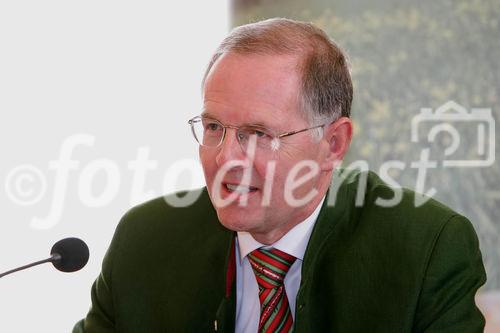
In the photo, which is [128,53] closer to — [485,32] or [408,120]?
[408,120]

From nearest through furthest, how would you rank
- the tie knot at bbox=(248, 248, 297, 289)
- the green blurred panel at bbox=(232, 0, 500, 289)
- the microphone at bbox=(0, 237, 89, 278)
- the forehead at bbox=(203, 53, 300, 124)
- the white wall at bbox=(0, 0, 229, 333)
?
the microphone at bbox=(0, 237, 89, 278) < the forehead at bbox=(203, 53, 300, 124) < the tie knot at bbox=(248, 248, 297, 289) < the white wall at bbox=(0, 0, 229, 333) < the green blurred panel at bbox=(232, 0, 500, 289)

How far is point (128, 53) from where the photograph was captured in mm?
2828

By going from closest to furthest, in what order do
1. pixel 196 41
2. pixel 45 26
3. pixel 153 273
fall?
1. pixel 153 273
2. pixel 45 26
3. pixel 196 41

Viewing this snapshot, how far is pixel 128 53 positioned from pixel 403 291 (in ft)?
5.41

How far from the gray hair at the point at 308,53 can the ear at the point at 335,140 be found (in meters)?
0.02

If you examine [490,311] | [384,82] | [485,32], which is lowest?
[490,311]

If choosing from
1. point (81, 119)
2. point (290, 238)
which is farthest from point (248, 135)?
point (81, 119)

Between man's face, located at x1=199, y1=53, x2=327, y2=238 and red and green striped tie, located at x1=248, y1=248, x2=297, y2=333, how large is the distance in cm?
10

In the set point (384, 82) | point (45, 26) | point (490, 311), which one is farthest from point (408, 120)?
point (45, 26)

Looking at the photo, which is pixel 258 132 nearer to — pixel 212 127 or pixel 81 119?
pixel 212 127

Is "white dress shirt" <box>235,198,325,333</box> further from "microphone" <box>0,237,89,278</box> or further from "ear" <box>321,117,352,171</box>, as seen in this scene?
"microphone" <box>0,237,89,278</box>

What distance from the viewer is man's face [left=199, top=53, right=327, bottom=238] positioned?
152 cm

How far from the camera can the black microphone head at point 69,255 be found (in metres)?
1.34

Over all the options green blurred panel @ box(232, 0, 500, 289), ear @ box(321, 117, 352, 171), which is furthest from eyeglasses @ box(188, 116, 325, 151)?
green blurred panel @ box(232, 0, 500, 289)
